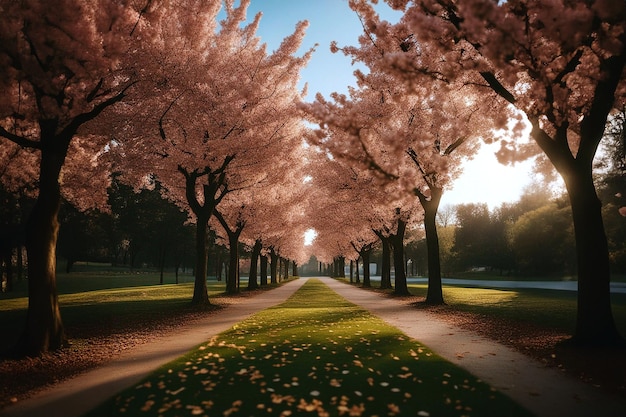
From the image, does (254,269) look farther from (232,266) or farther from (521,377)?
(521,377)

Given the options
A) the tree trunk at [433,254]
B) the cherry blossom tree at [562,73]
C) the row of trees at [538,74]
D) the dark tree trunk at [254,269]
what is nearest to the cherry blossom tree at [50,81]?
the row of trees at [538,74]

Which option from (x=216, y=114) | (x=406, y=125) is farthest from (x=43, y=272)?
(x=406, y=125)

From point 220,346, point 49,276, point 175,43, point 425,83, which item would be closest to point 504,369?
point 220,346

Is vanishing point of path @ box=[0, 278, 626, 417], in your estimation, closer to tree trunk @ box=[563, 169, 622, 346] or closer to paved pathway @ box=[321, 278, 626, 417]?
paved pathway @ box=[321, 278, 626, 417]

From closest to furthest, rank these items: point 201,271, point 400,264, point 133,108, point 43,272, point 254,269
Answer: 1. point 43,272
2. point 133,108
3. point 201,271
4. point 400,264
5. point 254,269

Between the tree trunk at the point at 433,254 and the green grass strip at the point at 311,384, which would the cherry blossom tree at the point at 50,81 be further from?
the tree trunk at the point at 433,254

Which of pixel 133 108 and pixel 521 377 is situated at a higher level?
pixel 133 108

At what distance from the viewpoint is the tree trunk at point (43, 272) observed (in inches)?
330

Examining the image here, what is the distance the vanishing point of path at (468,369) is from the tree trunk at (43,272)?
6.30 ft

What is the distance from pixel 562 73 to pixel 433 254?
11885 mm

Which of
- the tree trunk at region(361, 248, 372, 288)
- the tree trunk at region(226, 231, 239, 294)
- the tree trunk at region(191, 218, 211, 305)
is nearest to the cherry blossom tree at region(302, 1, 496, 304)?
the tree trunk at region(191, 218, 211, 305)

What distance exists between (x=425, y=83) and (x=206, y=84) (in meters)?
8.17

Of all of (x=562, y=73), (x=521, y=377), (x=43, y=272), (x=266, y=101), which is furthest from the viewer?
(x=266, y=101)

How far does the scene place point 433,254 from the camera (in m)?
19.1
